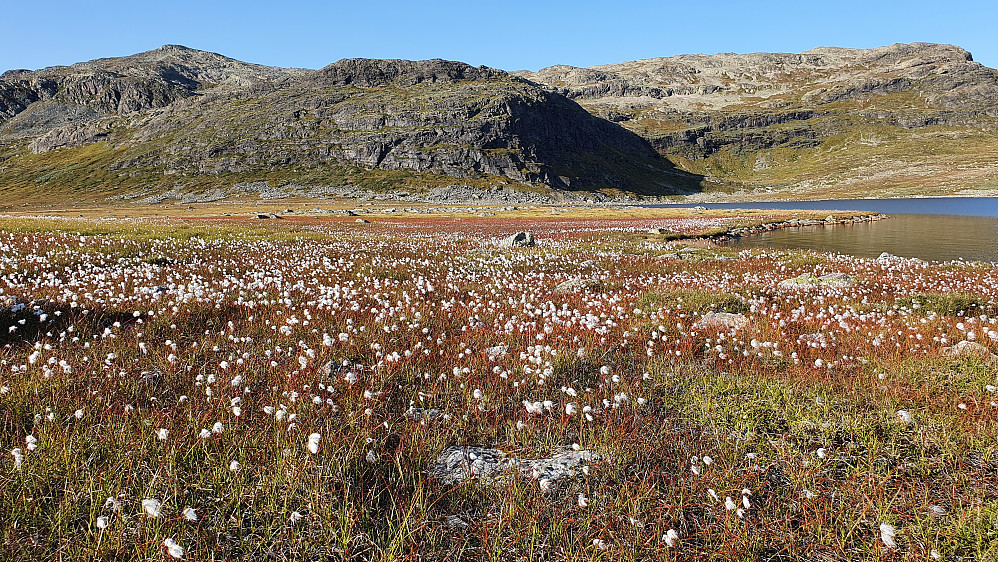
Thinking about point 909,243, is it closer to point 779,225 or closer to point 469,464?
point 779,225

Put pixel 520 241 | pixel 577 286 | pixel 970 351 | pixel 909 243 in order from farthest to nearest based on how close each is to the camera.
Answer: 1. pixel 909 243
2. pixel 520 241
3. pixel 577 286
4. pixel 970 351

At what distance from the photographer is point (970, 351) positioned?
5578mm

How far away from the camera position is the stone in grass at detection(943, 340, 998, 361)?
5.39 m

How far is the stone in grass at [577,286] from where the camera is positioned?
11126mm

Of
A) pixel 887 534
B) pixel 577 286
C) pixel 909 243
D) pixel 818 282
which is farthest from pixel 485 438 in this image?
pixel 909 243

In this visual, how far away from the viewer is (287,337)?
238 inches

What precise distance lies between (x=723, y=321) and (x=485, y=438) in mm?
6022

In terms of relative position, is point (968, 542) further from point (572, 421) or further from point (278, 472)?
point (278, 472)

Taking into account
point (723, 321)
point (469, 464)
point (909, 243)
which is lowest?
point (909, 243)

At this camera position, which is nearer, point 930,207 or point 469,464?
point 469,464

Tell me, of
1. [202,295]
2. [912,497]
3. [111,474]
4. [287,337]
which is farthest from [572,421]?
[202,295]

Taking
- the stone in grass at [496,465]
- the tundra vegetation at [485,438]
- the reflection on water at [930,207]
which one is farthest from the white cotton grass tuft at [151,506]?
the reflection on water at [930,207]

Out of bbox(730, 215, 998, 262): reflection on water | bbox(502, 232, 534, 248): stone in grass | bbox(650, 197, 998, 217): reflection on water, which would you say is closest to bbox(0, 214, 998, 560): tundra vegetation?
bbox(502, 232, 534, 248): stone in grass

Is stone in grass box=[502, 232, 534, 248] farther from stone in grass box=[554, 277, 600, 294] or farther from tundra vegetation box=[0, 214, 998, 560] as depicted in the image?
tundra vegetation box=[0, 214, 998, 560]
